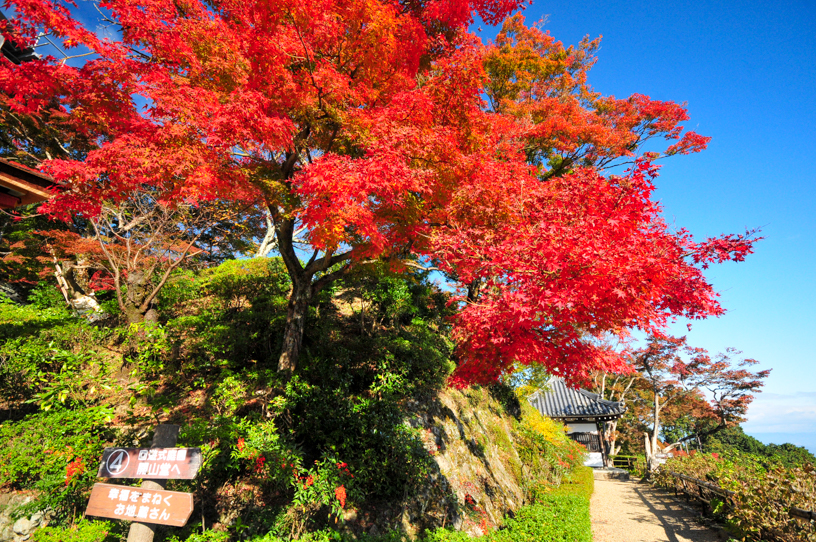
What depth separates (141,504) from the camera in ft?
10.6

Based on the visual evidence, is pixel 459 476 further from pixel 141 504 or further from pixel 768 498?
pixel 141 504

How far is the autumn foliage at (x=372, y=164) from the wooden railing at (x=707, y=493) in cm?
398

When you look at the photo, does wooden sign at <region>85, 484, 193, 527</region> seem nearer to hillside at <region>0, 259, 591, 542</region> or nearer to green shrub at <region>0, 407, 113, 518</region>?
hillside at <region>0, 259, 591, 542</region>

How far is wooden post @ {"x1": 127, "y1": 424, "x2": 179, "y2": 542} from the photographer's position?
3289mm

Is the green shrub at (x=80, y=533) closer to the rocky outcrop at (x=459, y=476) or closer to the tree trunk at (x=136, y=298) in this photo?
the rocky outcrop at (x=459, y=476)

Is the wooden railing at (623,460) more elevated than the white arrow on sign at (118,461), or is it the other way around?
the white arrow on sign at (118,461)

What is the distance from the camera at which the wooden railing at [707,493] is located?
5.74 metres

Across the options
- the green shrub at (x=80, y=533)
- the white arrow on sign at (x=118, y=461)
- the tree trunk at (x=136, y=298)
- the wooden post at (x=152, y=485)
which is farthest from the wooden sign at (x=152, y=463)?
the tree trunk at (x=136, y=298)

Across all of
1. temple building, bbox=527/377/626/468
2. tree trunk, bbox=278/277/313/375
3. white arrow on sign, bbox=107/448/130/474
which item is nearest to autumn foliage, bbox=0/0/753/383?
tree trunk, bbox=278/277/313/375

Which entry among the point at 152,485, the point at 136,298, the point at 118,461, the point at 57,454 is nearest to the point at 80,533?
the point at 57,454

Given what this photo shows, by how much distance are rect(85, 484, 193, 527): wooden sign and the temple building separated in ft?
71.4

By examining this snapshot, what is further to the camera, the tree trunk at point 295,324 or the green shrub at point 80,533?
the tree trunk at point 295,324

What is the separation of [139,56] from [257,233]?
13654 mm

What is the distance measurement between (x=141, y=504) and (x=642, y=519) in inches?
507
